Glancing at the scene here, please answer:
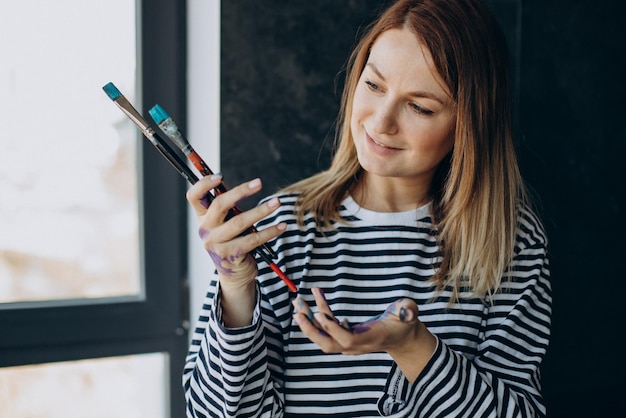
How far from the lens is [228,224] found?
2.38 feet

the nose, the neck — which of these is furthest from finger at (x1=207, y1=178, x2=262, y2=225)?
the neck

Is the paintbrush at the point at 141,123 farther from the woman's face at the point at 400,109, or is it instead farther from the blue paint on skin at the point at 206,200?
the woman's face at the point at 400,109

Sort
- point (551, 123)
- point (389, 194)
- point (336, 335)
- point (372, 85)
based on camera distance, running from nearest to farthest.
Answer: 1. point (336, 335)
2. point (372, 85)
3. point (389, 194)
4. point (551, 123)

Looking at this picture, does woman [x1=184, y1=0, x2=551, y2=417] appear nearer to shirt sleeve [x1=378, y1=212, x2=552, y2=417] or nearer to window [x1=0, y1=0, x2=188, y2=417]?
shirt sleeve [x1=378, y1=212, x2=552, y2=417]

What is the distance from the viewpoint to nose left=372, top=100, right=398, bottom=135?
2.95 ft

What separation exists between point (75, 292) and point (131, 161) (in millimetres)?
261

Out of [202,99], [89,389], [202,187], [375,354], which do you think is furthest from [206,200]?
[89,389]

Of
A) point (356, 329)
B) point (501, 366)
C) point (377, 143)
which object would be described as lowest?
point (501, 366)

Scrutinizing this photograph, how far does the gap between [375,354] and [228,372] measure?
233mm

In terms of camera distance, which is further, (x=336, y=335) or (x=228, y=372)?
(x=228, y=372)

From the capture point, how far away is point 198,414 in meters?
0.89

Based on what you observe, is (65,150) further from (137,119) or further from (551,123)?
(551,123)

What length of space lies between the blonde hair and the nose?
8cm

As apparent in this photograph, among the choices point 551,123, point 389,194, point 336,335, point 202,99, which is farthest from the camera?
point 551,123
